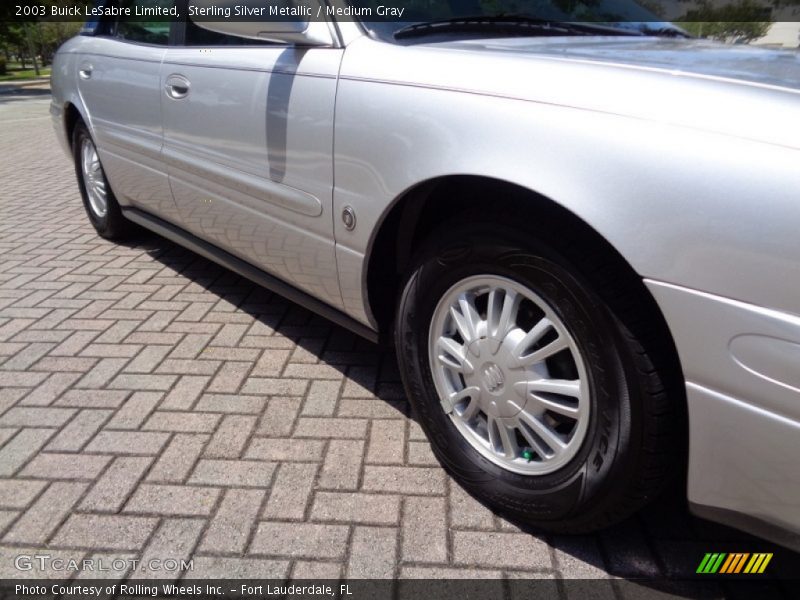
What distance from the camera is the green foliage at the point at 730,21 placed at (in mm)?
2555

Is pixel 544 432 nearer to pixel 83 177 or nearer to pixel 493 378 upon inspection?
pixel 493 378

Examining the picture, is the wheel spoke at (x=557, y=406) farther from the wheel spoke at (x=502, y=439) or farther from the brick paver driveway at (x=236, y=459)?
the brick paver driveway at (x=236, y=459)

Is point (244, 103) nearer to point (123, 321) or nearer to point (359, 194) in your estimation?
point (359, 194)

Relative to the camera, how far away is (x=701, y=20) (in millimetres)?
2871

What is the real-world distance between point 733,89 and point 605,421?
80cm

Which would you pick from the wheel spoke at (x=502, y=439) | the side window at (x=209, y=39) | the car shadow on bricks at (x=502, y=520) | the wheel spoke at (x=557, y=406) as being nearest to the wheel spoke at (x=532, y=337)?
the wheel spoke at (x=557, y=406)

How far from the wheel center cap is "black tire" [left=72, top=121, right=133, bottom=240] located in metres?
3.24

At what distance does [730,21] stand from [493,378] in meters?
2.00

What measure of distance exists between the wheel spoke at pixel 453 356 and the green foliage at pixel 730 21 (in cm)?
165

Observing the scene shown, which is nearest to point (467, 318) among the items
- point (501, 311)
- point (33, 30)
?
point (501, 311)

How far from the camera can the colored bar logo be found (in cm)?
180

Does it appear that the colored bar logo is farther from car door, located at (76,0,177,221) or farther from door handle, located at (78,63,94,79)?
door handle, located at (78,63,94,79)

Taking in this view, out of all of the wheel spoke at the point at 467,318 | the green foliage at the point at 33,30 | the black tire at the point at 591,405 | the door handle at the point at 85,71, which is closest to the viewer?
the black tire at the point at 591,405

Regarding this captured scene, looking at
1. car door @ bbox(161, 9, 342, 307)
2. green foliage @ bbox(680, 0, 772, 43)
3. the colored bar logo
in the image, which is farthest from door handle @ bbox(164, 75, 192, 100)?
the colored bar logo
